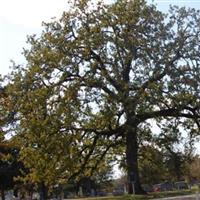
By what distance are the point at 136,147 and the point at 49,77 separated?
9.06 meters

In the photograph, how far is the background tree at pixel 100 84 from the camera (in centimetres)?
4022

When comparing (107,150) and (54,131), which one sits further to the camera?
(107,150)

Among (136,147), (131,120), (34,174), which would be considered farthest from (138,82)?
(34,174)

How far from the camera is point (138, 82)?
1608 inches

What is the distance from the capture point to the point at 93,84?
40.9 m

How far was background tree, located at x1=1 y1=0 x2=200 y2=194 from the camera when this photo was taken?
1583 inches

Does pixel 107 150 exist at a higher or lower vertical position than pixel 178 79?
lower

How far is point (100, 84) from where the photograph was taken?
41219 mm

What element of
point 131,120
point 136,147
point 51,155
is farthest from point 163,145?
point 51,155

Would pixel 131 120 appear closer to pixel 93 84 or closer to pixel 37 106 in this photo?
pixel 93 84

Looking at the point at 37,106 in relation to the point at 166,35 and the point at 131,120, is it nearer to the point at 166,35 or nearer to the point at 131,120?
the point at 131,120

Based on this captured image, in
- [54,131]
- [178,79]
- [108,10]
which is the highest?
[108,10]

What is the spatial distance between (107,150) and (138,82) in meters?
8.00

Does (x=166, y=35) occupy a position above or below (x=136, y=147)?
above
